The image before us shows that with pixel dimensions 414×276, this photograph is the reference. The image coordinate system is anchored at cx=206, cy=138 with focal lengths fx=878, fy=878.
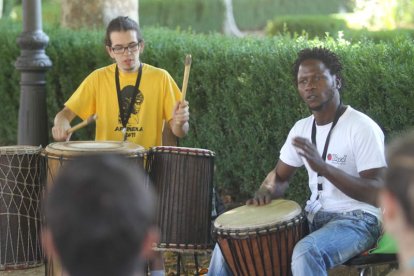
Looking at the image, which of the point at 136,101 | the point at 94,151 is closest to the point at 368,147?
the point at 94,151

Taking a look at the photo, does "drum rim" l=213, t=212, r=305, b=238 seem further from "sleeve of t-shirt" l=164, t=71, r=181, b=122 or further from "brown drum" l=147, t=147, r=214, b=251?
"sleeve of t-shirt" l=164, t=71, r=181, b=122

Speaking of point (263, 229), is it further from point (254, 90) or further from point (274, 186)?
point (254, 90)

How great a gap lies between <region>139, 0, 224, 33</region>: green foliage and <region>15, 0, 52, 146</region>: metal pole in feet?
63.6

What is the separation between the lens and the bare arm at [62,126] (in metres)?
5.52

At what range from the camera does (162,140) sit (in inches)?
221

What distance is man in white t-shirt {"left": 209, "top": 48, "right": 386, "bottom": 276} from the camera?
4.21 metres

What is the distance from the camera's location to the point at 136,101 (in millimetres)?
5508

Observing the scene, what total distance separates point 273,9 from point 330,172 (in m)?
26.3

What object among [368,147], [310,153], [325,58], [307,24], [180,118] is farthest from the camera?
[307,24]

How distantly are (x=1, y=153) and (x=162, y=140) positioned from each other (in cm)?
103

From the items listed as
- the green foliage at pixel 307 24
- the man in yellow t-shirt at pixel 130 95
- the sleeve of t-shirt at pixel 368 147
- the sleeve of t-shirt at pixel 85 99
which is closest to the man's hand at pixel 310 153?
the sleeve of t-shirt at pixel 368 147

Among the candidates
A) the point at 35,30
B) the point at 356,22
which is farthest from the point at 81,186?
the point at 356,22

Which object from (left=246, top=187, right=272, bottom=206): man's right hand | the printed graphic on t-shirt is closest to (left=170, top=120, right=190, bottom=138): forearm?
the printed graphic on t-shirt

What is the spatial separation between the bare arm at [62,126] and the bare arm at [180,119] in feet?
2.29
